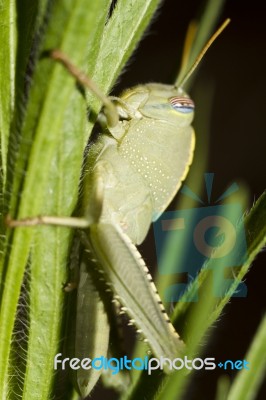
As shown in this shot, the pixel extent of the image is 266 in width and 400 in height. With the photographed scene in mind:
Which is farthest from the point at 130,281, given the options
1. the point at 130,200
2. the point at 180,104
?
the point at 180,104

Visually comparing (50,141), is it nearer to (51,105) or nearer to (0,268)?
(51,105)

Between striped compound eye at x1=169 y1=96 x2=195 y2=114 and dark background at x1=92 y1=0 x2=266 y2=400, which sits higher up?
striped compound eye at x1=169 y1=96 x2=195 y2=114

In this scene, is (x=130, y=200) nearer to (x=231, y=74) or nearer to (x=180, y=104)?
(x=180, y=104)

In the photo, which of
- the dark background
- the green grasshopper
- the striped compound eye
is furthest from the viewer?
the dark background

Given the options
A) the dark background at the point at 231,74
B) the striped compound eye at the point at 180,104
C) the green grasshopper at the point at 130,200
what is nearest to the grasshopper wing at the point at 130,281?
the green grasshopper at the point at 130,200

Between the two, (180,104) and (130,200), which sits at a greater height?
(180,104)

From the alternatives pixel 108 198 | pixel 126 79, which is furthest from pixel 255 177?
pixel 108 198

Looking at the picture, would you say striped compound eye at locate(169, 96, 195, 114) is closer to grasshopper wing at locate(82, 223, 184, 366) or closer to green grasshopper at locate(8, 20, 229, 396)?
green grasshopper at locate(8, 20, 229, 396)

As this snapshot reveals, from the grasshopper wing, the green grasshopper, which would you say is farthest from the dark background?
→ the grasshopper wing

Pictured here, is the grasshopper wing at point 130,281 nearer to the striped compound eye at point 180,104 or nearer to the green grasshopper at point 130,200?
the green grasshopper at point 130,200
